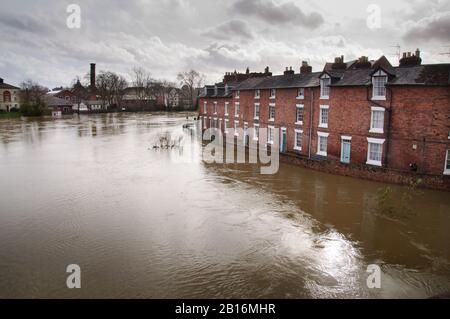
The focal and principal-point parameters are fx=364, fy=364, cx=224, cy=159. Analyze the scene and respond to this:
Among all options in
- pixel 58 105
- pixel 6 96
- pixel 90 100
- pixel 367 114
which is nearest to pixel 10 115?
pixel 6 96

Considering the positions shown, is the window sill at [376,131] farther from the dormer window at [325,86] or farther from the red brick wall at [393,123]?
the dormer window at [325,86]

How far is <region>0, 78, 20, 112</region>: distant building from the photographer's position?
295ft

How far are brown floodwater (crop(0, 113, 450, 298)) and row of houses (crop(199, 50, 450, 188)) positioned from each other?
2.50 meters

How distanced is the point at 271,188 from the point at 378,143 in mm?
7651

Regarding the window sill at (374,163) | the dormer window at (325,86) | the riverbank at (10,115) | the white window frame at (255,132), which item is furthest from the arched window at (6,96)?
the window sill at (374,163)

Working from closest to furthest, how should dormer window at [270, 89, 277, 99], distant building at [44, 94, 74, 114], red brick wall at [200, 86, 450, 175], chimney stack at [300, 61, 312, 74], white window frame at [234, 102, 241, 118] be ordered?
red brick wall at [200, 86, 450, 175]
chimney stack at [300, 61, 312, 74]
dormer window at [270, 89, 277, 99]
white window frame at [234, 102, 241, 118]
distant building at [44, 94, 74, 114]

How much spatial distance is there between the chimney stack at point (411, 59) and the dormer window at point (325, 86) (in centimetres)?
500

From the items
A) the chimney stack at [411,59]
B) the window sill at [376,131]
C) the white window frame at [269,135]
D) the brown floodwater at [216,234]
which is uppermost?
the chimney stack at [411,59]

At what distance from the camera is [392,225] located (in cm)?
1680

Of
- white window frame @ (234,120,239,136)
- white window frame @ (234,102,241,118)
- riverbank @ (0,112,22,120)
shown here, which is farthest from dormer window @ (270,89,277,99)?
riverbank @ (0,112,22,120)

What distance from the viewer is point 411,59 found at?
23.7m

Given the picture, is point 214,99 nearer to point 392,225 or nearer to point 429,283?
point 392,225

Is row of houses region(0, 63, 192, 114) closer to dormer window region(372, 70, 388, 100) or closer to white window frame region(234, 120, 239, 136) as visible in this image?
white window frame region(234, 120, 239, 136)

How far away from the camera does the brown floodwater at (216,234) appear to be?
11.9m
